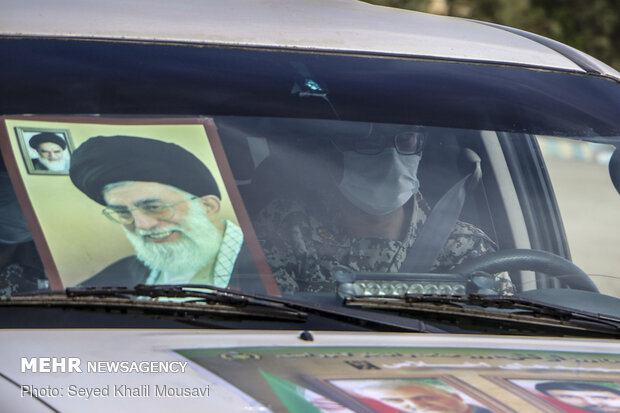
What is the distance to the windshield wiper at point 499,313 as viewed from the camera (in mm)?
2078

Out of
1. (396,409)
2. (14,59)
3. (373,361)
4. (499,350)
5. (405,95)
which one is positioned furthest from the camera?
(405,95)

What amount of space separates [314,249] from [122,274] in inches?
16.6

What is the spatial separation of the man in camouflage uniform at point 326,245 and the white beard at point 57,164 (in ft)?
1.37

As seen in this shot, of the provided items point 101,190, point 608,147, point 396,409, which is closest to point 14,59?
point 101,190

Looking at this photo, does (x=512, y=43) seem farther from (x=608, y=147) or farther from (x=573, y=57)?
(x=608, y=147)

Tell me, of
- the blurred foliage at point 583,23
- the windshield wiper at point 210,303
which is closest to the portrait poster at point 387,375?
the windshield wiper at point 210,303

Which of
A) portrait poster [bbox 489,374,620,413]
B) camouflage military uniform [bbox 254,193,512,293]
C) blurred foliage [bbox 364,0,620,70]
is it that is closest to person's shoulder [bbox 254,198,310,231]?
camouflage military uniform [bbox 254,193,512,293]

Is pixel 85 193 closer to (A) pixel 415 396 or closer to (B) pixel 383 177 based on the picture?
(B) pixel 383 177

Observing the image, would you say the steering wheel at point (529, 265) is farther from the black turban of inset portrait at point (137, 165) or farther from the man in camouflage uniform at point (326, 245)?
the black turban of inset portrait at point (137, 165)

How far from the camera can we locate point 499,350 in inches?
78.7

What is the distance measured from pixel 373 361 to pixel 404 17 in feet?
4.52

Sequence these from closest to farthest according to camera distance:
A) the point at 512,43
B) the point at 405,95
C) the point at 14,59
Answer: the point at 14,59 → the point at 405,95 → the point at 512,43

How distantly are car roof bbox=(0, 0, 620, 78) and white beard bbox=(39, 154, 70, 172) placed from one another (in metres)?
0.42

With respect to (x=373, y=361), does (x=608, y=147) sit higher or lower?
higher
